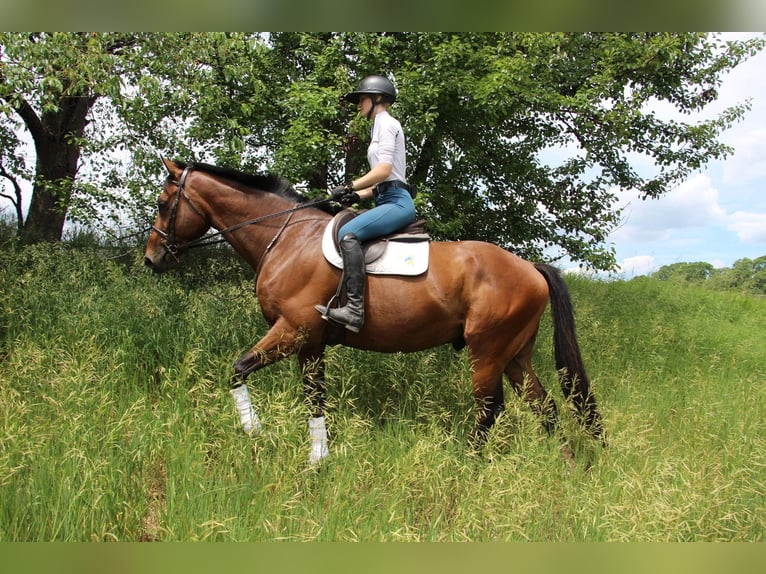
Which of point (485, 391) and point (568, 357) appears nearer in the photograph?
point (485, 391)

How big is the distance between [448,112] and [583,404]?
4.92m

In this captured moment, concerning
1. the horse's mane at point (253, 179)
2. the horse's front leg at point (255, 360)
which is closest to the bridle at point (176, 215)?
the horse's mane at point (253, 179)

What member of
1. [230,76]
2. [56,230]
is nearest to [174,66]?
[230,76]

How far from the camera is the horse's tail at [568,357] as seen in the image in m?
4.65

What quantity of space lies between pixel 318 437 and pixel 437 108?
504cm

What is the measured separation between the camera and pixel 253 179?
4945 mm

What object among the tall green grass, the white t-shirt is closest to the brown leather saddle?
the white t-shirt

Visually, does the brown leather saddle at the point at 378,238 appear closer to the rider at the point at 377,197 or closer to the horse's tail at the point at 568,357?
the rider at the point at 377,197

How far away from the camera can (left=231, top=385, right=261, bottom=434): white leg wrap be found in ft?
Result: 13.1

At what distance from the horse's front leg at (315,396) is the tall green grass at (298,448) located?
0.10 m

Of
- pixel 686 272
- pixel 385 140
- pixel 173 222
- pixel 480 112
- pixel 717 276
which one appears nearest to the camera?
pixel 385 140

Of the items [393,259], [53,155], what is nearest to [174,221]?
Answer: [393,259]

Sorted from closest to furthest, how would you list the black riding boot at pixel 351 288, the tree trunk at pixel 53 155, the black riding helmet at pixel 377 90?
the black riding boot at pixel 351 288 < the black riding helmet at pixel 377 90 < the tree trunk at pixel 53 155

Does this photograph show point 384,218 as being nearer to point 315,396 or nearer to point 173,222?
point 315,396
